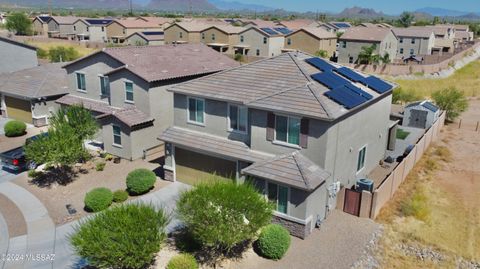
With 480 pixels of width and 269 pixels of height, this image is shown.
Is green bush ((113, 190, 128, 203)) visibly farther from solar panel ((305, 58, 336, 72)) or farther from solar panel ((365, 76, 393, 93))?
solar panel ((365, 76, 393, 93))

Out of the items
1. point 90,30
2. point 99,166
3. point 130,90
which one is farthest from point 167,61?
point 90,30

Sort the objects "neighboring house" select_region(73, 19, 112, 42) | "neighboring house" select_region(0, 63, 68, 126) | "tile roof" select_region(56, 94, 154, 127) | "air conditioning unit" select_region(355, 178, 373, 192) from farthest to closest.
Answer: "neighboring house" select_region(73, 19, 112, 42), "neighboring house" select_region(0, 63, 68, 126), "tile roof" select_region(56, 94, 154, 127), "air conditioning unit" select_region(355, 178, 373, 192)

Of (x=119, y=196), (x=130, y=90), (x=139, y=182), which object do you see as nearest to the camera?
(x=119, y=196)

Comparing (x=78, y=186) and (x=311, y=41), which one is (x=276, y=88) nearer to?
(x=78, y=186)

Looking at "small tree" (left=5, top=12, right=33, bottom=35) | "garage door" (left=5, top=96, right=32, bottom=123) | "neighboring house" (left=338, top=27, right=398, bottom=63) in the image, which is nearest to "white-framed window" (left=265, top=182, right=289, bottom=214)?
"garage door" (left=5, top=96, right=32, bottom=123)

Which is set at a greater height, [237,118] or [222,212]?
[237,118]

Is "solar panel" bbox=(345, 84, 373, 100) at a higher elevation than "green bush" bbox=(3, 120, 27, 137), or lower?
higher

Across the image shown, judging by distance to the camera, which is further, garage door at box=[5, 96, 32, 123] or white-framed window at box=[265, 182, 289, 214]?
garage door at box=[5, 96, 32, 123]
